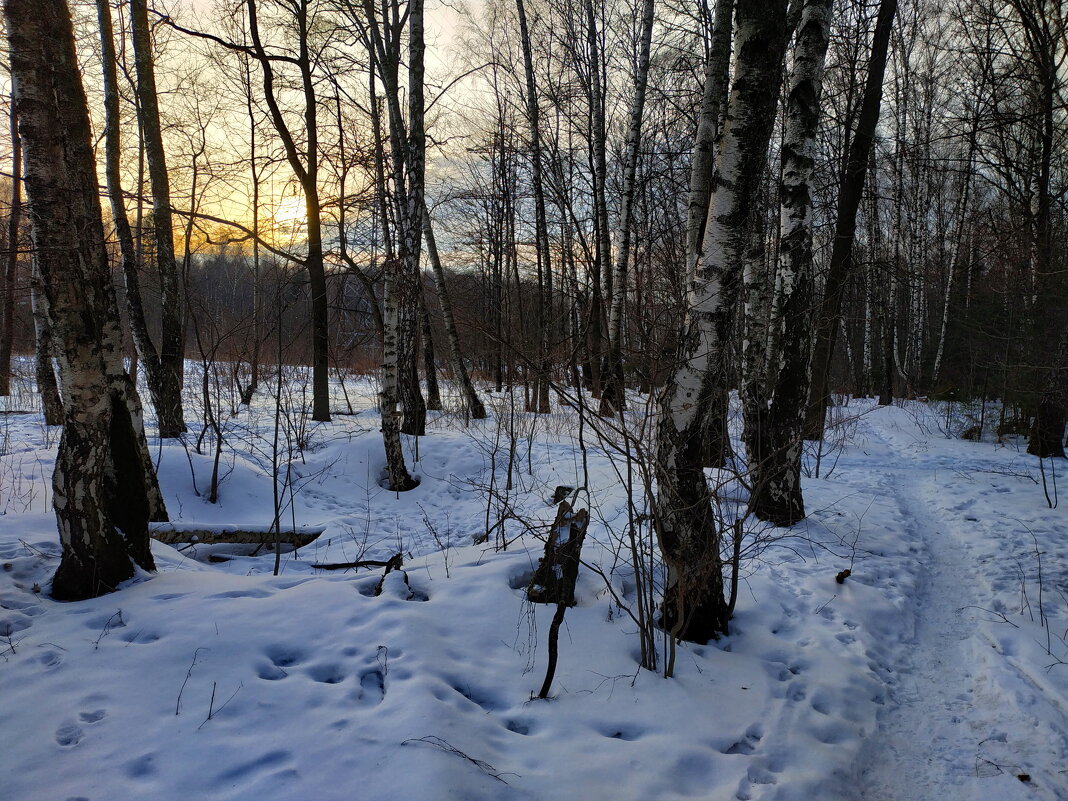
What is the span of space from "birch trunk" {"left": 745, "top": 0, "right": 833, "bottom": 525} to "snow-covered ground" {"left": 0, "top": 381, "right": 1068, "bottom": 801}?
646 millimetres

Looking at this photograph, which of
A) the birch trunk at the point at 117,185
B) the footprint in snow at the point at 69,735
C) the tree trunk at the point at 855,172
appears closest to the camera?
the footprint in snow at the point at 69,735

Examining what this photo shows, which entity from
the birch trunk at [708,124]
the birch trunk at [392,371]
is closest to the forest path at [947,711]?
the birch trunk at [708,124]

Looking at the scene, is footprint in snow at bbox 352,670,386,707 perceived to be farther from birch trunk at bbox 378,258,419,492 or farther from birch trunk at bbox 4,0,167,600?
birch trunk at bbox 378,258,419,492

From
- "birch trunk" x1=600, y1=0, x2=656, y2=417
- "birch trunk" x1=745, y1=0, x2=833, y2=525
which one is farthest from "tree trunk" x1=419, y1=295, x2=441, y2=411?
"birch trunk" x1=745, y1=0, x2=833, y2=525

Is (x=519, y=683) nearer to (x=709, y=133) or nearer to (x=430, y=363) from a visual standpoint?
(x=709, y=133)

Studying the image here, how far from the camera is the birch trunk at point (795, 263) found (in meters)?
5.29

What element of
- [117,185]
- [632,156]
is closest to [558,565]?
[117,185]

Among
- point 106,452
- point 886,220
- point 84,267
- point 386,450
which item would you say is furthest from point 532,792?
point 886,220

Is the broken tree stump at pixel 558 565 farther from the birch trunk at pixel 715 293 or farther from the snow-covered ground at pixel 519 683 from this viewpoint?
the birch trunk at pixel 715 293

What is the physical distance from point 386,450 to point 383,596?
15.5ft

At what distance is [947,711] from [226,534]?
6.07 metres

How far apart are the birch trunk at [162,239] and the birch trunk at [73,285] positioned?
515cm

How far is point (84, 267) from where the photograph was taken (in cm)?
330

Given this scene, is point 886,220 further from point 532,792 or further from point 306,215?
point 532,792
